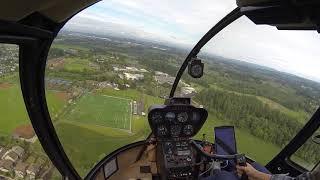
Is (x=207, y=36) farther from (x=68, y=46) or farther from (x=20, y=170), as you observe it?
(x=20, y=170)

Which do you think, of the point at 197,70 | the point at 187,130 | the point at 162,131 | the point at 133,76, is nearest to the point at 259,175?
the point at 187,130

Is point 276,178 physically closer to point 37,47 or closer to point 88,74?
point 37,47

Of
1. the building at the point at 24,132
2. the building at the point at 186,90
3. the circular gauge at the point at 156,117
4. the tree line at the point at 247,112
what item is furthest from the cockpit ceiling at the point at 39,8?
the tree line at the point at 247,112

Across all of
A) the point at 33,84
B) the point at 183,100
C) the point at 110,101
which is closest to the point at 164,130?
the point at 183,100

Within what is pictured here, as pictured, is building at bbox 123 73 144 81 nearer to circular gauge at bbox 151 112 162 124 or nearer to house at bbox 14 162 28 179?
circular gauge at bbox 151 112 162 124

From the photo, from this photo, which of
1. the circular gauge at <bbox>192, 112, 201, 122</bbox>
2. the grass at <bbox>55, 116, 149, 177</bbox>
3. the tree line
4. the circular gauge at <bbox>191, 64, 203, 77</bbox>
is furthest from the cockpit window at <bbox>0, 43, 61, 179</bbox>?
the tree line
